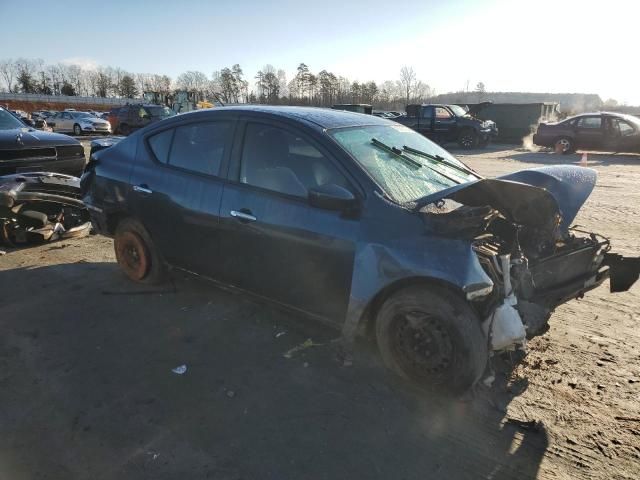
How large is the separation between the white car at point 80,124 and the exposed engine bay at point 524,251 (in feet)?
97.2

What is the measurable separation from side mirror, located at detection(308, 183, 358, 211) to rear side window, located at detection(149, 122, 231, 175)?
108 cm

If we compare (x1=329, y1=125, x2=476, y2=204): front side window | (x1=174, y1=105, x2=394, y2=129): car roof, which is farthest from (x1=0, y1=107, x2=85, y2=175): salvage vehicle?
(x1=329, y1=125, x2=476, y2=204): front side window

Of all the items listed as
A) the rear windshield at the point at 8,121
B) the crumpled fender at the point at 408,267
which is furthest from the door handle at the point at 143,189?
the rear windshield at the point at 8,121

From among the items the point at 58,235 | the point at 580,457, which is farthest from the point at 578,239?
the point at 58,235

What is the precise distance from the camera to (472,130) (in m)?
19.4

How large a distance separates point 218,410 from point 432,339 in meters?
1.36

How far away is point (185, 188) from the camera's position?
3807mm

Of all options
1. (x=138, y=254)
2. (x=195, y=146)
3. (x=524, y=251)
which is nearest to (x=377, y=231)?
(x=524, y=251)

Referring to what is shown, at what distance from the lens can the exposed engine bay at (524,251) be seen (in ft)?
8.72

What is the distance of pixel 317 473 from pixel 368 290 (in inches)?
42.3

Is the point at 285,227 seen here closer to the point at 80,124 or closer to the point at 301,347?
the point at 301,347

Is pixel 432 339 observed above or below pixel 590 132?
below

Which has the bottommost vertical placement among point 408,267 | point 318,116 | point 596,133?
point 408,267

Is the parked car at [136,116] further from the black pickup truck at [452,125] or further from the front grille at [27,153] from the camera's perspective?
the front grille at [27,153]
